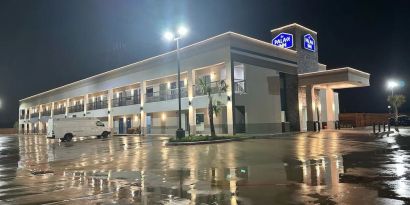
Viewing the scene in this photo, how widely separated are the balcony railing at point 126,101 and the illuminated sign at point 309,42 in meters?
24.0

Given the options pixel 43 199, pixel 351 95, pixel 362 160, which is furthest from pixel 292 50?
pixel 351 95

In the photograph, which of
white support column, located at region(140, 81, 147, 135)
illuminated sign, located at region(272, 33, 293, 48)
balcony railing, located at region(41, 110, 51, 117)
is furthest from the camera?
balcony railing, located at region(41, 110, 51, 117)

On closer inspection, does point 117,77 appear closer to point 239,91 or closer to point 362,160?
point 239,91

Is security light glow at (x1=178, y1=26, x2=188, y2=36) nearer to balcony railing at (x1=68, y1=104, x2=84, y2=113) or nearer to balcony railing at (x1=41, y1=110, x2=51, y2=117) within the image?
balcony railing at (x1=68, y1=104, x2=84, y2=113)

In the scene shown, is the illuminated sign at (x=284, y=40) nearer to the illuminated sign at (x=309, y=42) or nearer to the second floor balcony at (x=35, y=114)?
the illuminated sign at (x=309, y=42)

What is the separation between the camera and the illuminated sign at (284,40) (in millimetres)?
43969

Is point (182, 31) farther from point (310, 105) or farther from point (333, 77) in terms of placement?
point (310, 105)

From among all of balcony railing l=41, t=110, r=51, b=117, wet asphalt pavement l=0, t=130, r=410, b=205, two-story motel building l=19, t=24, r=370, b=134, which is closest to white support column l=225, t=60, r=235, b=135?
two-story motel building l=19, t=24, r=370, b=134

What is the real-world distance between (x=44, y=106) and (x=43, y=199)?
79826 millimetres

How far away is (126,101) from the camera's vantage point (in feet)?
163

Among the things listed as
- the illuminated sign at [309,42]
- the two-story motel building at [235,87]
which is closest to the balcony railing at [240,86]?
the two-story motel building at [235,87]

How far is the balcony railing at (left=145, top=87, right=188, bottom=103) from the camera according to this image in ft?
130

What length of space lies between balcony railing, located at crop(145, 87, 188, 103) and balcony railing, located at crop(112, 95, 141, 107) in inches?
90.8

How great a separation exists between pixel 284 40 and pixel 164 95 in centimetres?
1736
